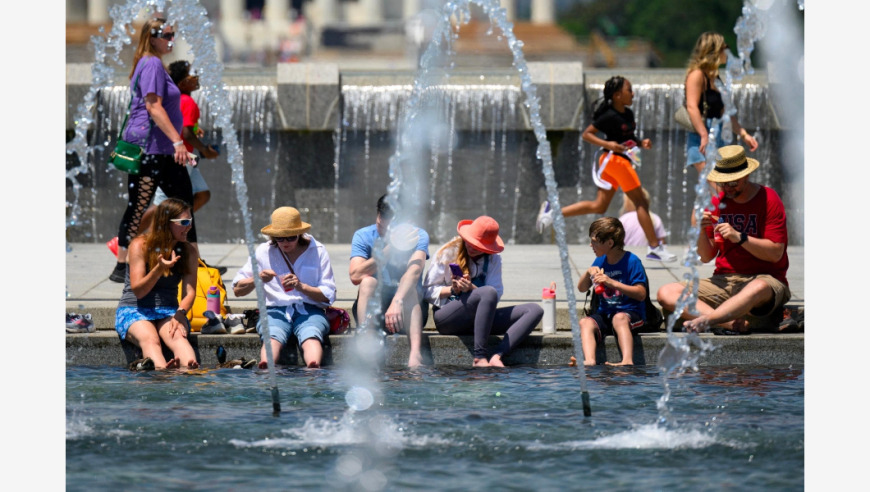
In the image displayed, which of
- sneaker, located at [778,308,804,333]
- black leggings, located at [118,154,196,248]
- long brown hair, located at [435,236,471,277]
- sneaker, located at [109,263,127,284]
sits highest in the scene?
black leggings, located at [118,154,196,248]

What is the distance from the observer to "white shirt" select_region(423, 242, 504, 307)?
7.92 m

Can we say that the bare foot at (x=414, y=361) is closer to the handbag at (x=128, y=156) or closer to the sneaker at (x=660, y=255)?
the handbag at (x=128, y=156)

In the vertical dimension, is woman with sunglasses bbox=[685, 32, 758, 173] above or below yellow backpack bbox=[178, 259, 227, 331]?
above

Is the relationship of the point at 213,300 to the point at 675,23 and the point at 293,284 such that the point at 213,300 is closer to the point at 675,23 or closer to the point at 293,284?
the point at 293,284

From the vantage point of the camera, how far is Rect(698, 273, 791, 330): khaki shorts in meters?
7.67

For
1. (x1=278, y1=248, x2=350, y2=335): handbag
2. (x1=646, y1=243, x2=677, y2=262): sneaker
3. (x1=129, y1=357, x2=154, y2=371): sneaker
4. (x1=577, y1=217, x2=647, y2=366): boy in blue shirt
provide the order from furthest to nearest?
(x1=646, y1=243, x2=677, y2=262): sneaker → (x1=278, y1=248, x2=350, y2=335): handbag → (x1=577, y1=217, x2=647, y2=366): boy in blue shirt → (x1=129, y1=357, x2=154, y2=371): sneaker

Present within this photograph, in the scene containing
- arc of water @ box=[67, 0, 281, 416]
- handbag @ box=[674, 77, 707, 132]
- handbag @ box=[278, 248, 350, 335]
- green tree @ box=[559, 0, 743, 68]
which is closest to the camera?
arc of water @ box=[67, 0, 281, 416]

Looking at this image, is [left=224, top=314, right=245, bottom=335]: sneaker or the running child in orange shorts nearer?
[left=224, top=314, right=245, bottom=335]: sneaker

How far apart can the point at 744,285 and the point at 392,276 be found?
6.69ft

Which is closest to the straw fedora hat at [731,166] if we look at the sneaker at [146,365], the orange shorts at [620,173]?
the orange shorts at [620,173]

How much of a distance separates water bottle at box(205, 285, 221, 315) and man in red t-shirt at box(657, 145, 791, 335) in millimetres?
2585

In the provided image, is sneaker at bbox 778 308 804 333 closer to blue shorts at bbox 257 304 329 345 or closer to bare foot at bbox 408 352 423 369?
bare foot at bbox 408 352 423 369

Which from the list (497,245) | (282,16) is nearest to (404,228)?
(497,245)

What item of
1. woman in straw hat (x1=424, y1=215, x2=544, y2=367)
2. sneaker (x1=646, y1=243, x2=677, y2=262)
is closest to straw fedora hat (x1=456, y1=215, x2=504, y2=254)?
woman in straw hat (x1=424, y1=215, x2=544, y2=367)
